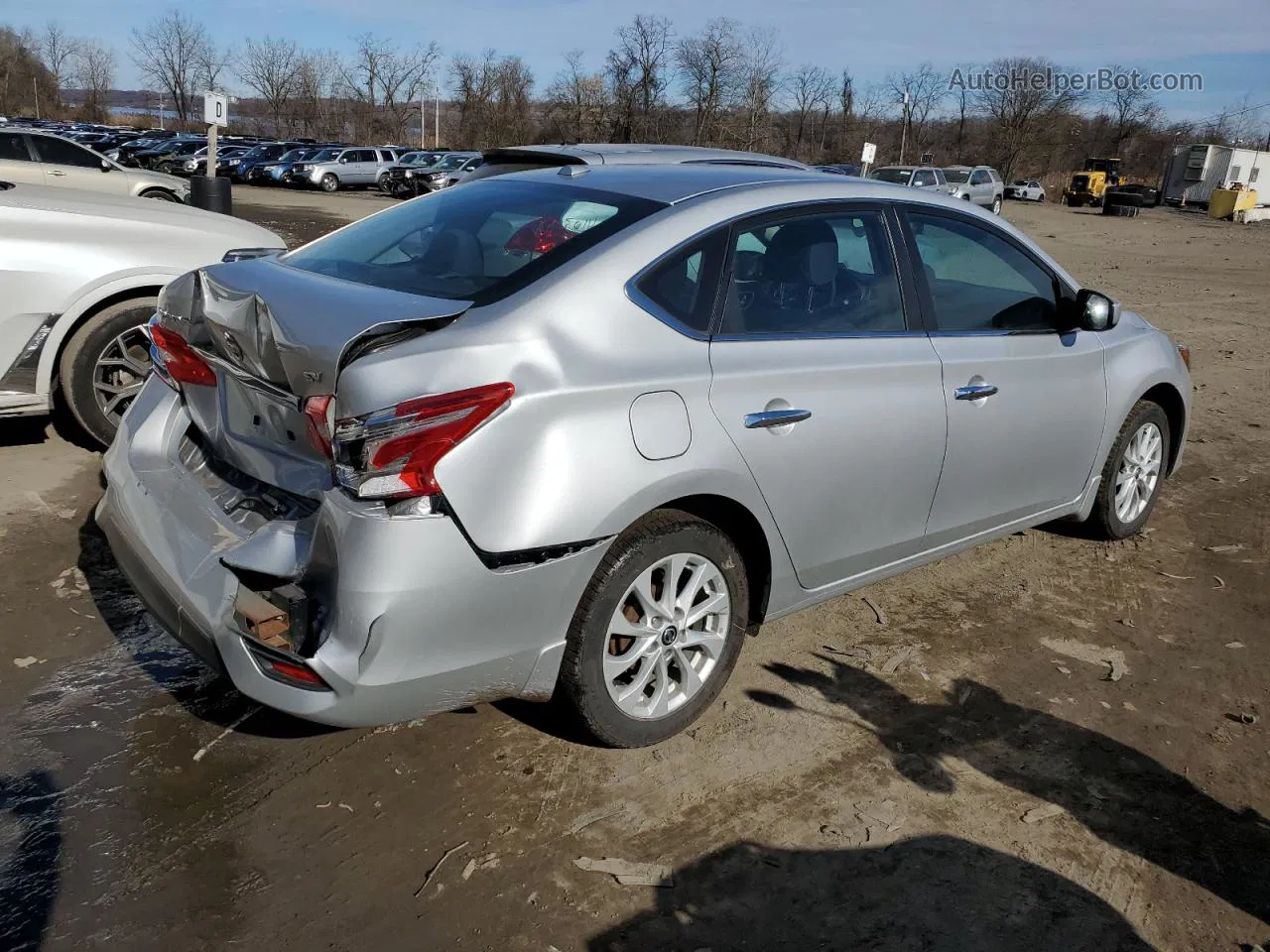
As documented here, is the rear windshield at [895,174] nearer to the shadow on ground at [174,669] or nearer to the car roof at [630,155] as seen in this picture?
the car roof at [630,155]

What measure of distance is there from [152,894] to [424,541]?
1098 millimetres

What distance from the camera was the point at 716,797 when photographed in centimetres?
305

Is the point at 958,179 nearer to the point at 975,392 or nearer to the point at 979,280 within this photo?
the point at 979,280

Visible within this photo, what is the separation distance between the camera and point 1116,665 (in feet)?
13.1

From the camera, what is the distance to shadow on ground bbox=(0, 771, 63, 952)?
7.95 ft

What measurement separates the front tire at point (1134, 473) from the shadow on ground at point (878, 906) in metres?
2.59

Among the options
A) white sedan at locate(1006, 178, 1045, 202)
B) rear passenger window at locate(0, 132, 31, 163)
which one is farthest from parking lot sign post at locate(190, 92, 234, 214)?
white sedan at locate(1006, 178, 1045, 202)

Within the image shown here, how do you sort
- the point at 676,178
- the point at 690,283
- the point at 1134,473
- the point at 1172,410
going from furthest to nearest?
the point at 1172,410 → the point at 1134,473 → the point at 676,178 → the point at 690,283

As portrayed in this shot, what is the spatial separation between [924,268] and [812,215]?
0.56 meters

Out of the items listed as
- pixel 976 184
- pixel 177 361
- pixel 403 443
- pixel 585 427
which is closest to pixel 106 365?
pixel 177 361

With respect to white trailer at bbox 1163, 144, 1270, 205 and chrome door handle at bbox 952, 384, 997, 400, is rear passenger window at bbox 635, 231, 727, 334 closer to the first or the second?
chrome door handle at bbox 952, 384, 997, 400

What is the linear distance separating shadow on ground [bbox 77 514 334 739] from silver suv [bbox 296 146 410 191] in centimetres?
3422

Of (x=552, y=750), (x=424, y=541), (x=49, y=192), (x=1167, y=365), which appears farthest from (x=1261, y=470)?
(x=49, y=192)

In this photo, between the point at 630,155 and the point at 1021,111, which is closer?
the point at 630,155
